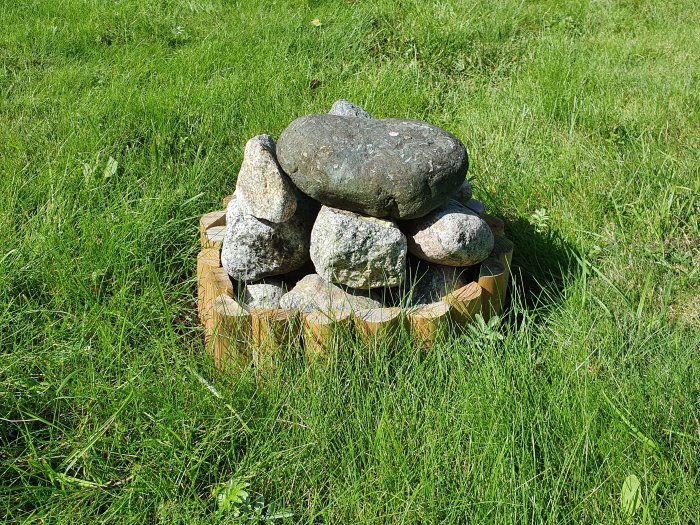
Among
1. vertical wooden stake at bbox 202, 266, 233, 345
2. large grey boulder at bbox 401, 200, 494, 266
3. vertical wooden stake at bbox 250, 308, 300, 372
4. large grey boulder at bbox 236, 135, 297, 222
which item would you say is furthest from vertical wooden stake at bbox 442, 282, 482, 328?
vertical wooden stake at bbox 202, 266, 233, 345

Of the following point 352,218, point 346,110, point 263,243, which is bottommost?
point 263,243

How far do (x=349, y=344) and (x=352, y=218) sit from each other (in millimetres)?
424

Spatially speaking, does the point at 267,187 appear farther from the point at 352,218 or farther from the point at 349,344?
the point at 349,344

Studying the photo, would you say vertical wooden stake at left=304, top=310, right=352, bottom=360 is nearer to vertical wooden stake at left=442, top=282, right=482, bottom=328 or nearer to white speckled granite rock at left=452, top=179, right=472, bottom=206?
vertical wooden stake at left=442, top=282, right=482, bottom=328

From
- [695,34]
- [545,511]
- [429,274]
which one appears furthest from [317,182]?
[695,34]

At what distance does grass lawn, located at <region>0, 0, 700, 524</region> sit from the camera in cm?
193

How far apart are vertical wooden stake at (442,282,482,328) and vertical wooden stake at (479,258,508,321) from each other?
41 mm

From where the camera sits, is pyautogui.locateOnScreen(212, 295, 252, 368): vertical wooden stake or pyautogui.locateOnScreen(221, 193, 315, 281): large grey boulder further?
pyautogui.locateOnScreen(221, 193, 315, 281): large grey boulder

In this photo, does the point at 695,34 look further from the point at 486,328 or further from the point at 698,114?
the point at 486,328

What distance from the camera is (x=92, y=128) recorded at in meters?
3.69

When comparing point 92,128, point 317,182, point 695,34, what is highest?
point 317,182

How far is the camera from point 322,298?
7.96 feet

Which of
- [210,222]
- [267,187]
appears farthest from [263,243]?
[210,222]

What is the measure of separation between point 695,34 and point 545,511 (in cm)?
460
